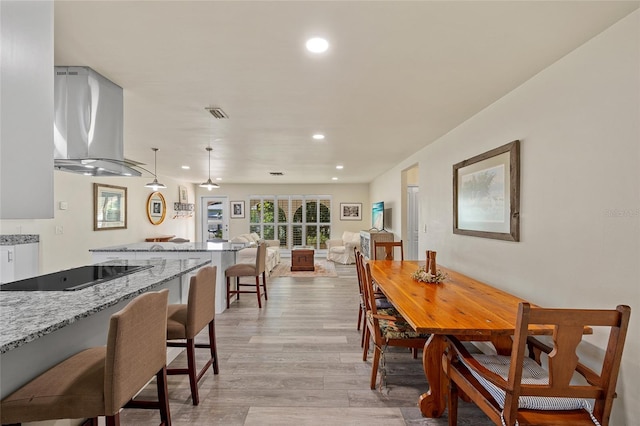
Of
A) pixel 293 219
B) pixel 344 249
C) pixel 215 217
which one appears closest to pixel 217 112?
pixel 344 249

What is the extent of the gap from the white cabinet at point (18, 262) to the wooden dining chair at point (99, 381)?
3502mm

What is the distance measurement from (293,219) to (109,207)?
542cm

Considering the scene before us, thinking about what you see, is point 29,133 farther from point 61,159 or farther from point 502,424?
point 502,424

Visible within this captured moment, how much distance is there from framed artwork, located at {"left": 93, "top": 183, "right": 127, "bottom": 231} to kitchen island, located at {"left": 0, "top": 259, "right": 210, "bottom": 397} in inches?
171

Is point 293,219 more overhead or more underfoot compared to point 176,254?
more overhead

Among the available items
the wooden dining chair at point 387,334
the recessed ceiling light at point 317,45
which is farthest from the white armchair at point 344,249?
the recessed ceiling light at point 317,45

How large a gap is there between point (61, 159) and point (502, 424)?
3.00 m

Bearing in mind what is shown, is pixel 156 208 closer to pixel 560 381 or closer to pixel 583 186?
pixel 583 186

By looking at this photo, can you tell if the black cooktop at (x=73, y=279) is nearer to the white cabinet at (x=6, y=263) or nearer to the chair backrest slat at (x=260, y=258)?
the chair backrest slat at (x=260, y=258)

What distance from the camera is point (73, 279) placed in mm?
2025

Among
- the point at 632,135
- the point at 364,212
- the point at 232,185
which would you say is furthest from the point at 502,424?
the point at 232,185

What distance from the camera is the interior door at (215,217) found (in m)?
10.4

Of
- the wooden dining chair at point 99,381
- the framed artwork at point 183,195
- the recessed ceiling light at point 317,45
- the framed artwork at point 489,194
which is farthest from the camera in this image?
the framed artwork at point 183,195

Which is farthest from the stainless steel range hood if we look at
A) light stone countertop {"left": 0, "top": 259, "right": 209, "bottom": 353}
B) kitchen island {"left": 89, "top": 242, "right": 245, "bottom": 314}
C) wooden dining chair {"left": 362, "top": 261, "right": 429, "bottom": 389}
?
wooden dining chair {"left": 362, "top": 261, "right": 429, "bottom": 389}
